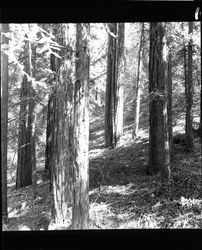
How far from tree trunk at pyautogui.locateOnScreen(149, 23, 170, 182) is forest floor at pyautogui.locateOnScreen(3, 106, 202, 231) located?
0.34 m

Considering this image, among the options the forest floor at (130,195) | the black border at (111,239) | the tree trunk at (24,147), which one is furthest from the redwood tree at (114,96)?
the black border at (111,239)

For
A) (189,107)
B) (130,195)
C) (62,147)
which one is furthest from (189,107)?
(62,147)

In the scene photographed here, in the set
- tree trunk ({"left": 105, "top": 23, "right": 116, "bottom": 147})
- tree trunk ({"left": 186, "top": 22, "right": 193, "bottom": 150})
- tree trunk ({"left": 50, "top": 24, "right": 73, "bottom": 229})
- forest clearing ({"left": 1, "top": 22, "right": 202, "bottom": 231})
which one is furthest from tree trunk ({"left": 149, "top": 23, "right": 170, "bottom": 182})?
tree trunk ({"left": 105, "top": 23, "right": 116, "bottom": 147})

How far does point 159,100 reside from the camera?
15.4 ft

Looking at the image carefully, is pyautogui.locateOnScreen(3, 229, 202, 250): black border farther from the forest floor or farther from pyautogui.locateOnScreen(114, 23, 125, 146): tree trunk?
pyautogui.locateOnScreen(114, 23, 125, 146): tree trunk

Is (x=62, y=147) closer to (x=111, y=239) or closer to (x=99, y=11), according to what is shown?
(x=111, y=239)

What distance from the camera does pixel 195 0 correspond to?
2523 millimetres

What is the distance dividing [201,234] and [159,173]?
2099 millimetres

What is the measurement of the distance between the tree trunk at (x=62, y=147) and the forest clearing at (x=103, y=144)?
14 mm

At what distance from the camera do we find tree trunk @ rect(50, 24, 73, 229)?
3648mm

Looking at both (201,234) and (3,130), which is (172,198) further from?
(3,130)

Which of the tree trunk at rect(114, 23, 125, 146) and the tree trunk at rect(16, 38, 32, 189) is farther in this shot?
the tree trunk at rect(114, 23, 125, 146)

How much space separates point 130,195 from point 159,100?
1.73m

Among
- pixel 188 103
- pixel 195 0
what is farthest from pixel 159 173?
pixel 195 0
